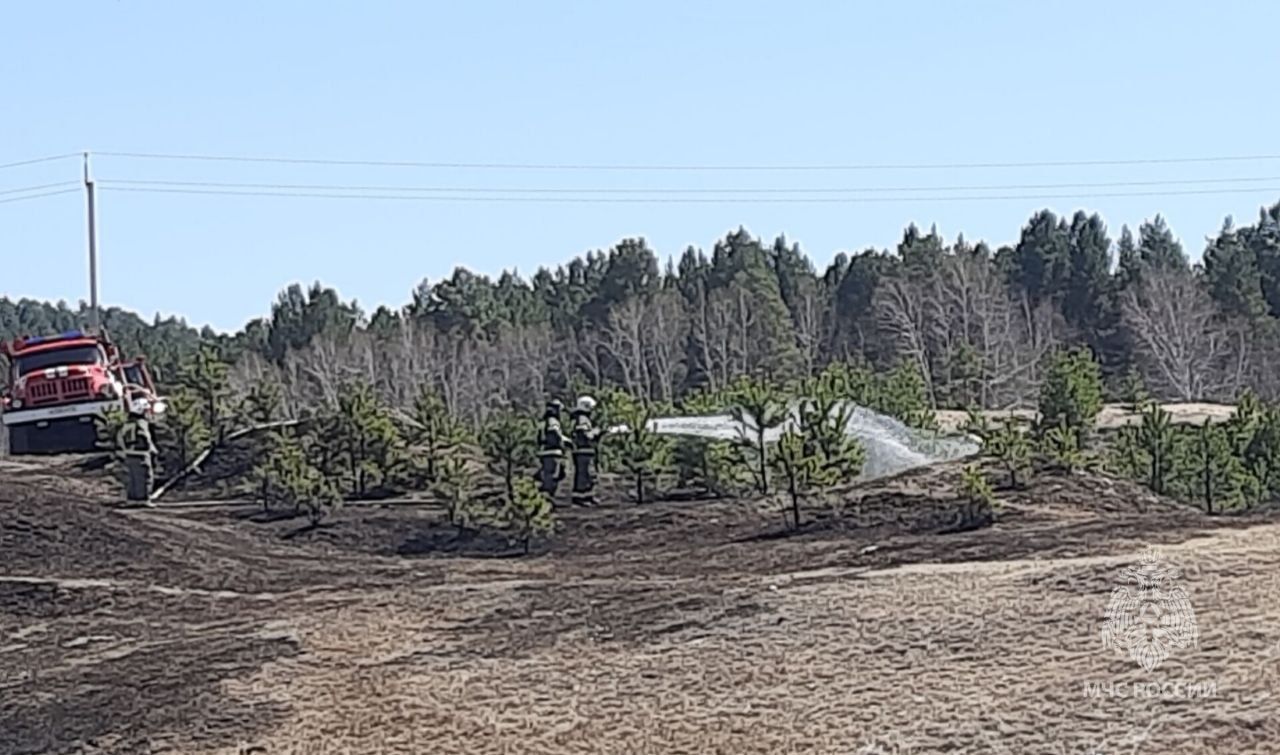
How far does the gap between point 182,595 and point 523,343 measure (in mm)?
63549

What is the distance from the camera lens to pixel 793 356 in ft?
234

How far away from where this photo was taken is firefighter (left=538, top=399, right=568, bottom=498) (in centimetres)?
1948

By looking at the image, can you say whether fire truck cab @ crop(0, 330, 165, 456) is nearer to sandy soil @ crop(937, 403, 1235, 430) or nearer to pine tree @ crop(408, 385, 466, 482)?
pine tree @ crop(408, 385, 466, 482)

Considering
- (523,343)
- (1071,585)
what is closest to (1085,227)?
(523,343)

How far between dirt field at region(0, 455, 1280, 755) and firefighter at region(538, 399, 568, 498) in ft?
11.2

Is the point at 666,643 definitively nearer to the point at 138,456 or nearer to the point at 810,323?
the point at 138,456

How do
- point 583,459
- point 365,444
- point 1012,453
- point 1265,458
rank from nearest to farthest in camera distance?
1. point 1012,453
2. point 1265,458
3. point 583,459
4. point 365,444

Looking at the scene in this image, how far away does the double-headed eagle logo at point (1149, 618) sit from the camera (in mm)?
8297

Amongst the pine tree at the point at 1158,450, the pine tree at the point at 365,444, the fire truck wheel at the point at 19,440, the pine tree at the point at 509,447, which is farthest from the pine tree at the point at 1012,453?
the fire truck wheel at the point at 19,440

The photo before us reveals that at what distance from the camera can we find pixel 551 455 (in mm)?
19578

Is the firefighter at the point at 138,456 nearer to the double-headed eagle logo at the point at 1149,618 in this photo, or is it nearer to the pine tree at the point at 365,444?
the pine tree at the point at 365,444

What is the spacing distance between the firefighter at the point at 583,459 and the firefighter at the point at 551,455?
0.56 ft

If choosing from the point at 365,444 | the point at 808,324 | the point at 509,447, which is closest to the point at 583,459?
the point at 509,447

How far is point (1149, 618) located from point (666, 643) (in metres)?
2.68
